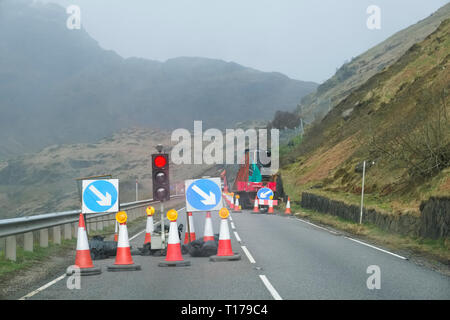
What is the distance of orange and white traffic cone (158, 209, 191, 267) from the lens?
11.3 m

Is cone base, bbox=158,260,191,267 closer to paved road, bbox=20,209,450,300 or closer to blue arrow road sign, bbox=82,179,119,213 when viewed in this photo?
paved road, bbox=20,209,450,300

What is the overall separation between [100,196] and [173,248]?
265 centimetres

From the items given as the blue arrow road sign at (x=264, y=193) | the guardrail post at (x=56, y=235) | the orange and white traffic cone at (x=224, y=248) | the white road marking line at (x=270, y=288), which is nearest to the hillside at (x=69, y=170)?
the blue arrow road sign at (x=264, y=193)

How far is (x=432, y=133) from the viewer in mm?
21578

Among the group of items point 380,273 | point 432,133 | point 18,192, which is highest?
point 432,133

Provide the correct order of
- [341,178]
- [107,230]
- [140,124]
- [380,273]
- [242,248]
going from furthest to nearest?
1. [140,124]
2. [341,178]
3. [107,230]
4. [242,248]
5. [380,273]

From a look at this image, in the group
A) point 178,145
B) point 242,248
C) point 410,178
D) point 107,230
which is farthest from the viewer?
point 178,145

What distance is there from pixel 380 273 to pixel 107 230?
1245 cm

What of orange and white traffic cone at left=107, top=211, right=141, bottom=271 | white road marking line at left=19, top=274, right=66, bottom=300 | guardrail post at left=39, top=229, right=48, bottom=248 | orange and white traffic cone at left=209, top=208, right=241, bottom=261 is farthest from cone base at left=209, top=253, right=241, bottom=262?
guardrail post at left=39, top=229, right=48, bottom=248

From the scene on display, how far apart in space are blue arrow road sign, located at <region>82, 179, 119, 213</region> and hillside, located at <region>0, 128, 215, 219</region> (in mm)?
60286

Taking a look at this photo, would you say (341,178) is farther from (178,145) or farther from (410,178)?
(178,145)

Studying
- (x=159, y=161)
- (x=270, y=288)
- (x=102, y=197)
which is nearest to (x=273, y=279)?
(x=270, y=288)
